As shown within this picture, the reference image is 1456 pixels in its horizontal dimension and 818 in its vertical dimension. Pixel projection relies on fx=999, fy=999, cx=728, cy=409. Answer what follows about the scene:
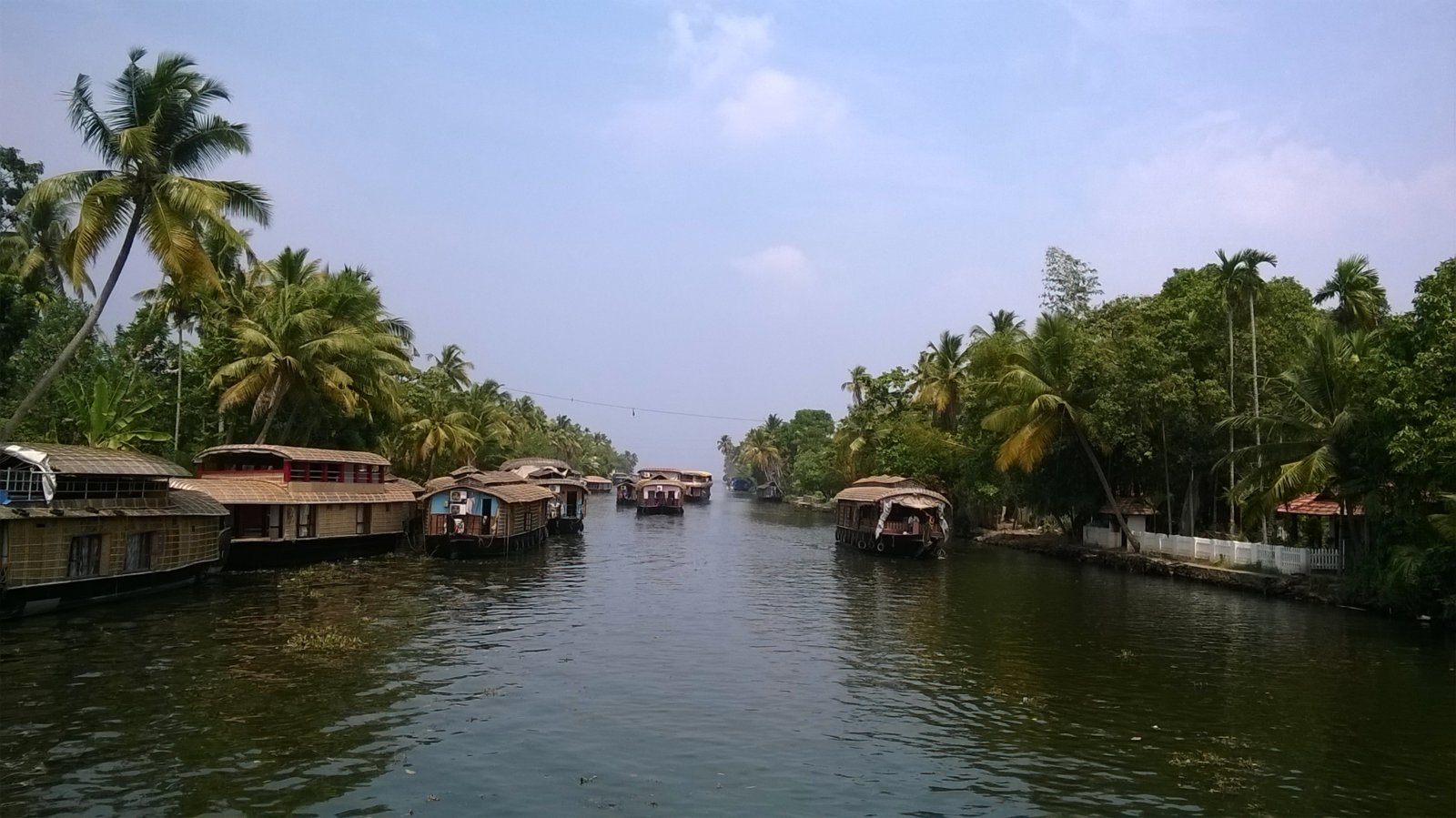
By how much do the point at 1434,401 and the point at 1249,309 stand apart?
46.9 ft

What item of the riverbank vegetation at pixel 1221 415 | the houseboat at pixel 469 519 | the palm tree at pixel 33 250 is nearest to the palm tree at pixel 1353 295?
the riverbank vegetation at pixel 1221 415

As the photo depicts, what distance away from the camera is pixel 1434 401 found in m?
23.6

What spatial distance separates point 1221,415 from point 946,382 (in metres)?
Result: 24.4

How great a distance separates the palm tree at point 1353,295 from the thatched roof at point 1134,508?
11.1 metres

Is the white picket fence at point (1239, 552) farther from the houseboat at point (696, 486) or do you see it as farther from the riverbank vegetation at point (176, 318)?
the houseboat at point (696, 486)

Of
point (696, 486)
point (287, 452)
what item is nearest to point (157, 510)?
point (287, 452)

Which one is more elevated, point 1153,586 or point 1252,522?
point 1252,522

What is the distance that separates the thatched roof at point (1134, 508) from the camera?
4525cm

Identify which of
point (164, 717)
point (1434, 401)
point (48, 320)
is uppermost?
point (48, 320)

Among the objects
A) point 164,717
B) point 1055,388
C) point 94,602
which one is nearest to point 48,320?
point 94,602

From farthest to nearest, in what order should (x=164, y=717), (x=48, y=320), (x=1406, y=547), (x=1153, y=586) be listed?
1. (x=48, y=320)
2. (x=1153, y=586)
3. (x=1406, y=547)
4. (x=164, y=717)

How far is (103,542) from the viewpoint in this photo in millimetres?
23719

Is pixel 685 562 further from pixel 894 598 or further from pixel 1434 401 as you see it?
pixel 1434 401

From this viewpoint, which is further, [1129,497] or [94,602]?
[1129,497]
